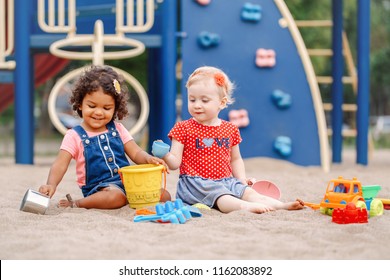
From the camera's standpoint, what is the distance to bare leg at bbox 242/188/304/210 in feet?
11.2

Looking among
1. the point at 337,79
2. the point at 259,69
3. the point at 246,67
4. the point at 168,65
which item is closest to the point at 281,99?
the point at 259,69

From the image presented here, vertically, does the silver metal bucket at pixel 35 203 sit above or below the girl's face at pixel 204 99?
below

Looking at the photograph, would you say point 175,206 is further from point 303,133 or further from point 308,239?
point 303,133

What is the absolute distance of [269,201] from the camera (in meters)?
3.49

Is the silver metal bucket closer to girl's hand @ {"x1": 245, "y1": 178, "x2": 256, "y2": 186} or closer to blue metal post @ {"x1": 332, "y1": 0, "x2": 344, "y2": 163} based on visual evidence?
girl's hand @ {"x1": 245, "y1": 178, "x2": 256, "y2": 186}

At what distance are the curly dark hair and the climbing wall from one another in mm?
2837

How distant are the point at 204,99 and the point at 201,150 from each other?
0.95 ft

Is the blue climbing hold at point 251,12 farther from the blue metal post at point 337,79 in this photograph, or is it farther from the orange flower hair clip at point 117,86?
the orange flower hair clip at point 117,86

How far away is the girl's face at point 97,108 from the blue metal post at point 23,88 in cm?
322

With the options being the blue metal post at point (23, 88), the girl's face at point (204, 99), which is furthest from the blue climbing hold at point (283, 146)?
the girl's face at point (204, 99)

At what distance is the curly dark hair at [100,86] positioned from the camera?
3590 millimetres

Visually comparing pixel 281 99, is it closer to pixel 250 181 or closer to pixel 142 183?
pixel 250 181

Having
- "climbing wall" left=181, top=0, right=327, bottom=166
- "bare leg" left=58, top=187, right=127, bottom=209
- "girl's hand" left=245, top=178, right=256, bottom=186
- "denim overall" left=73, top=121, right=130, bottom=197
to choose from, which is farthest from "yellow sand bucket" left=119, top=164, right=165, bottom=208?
"climbing wall" left=181, top=0, right=327, bottom=166

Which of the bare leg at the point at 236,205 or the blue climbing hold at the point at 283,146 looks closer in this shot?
the bare leg at the point at 236,205
